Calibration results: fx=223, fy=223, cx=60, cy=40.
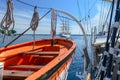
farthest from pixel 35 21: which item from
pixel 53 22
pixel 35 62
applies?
pixel 35 62

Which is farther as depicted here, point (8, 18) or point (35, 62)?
point (35, 62)

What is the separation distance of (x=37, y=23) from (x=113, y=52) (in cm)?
358

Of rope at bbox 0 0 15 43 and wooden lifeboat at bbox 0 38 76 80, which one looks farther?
rope at bbox 0 0 15 43

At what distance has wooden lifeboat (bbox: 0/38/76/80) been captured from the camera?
4.48 m

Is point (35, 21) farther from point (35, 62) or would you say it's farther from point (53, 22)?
point (35, 62)

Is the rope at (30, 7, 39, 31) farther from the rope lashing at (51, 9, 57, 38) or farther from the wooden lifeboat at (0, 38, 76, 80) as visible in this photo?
the rope lashing at (51, 9, 57, 38)

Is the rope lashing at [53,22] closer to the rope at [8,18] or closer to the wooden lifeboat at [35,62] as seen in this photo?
the wooden lifeboat at [35,62]

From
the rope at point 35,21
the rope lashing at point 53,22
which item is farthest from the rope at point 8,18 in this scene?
the rope lashing at point 53,22

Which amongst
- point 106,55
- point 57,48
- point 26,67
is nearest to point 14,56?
point 26,67

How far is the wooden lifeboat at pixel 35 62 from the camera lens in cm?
448

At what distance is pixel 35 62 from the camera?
25.1ft

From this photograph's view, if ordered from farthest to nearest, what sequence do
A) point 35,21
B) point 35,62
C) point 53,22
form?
point 53,22 → point 35,62 → point 35,21

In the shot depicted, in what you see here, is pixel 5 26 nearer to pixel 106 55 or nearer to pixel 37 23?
pixel 37 23

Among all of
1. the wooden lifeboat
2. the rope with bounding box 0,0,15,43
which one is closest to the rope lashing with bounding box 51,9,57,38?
the wooden lifeboat
